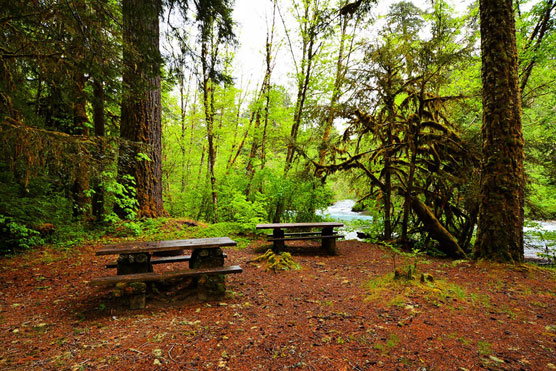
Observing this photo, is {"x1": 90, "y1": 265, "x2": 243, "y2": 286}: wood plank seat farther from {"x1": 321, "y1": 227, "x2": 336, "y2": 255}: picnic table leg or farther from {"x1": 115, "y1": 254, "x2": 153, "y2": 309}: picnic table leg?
{"x1": 321, "y1": 227, "x2": 336, "y2": 255}: picnic table leg

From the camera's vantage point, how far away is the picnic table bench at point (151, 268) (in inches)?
115

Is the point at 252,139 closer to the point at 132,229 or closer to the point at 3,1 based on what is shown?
the point at 132,229

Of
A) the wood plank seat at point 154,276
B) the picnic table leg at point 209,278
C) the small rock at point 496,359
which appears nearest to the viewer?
the small rock at point 496,359

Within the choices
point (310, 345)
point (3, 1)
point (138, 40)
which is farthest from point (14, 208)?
point (310, 345)

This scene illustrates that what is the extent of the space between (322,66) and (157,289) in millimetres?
9552

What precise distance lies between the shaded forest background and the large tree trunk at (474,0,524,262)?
608 mm

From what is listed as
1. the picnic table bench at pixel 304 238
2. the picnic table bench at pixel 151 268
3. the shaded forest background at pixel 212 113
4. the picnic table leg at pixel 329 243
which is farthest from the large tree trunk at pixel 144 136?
the picnic table leg at pixel 329 243

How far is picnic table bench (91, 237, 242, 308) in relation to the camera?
2.92 metres

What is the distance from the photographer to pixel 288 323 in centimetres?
275

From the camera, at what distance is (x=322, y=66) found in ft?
32.7

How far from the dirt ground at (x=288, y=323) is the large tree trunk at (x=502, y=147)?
556 millimetres

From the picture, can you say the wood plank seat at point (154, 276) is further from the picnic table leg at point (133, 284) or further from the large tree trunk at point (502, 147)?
the large tree trunk at point (502, 147)

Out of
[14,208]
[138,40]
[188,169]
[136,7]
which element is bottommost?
[14,208]

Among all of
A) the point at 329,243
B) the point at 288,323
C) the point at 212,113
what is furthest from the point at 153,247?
the point at 212,113
